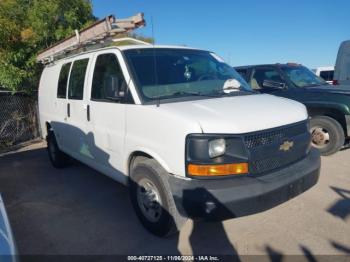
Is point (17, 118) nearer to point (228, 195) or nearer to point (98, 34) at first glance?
point (98, 34)

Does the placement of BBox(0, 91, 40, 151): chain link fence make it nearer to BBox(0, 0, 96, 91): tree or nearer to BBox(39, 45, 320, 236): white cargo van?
BBox(0, 0, 96, 91): tree

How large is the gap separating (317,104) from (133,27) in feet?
13.1

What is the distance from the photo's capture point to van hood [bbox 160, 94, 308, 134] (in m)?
2.82

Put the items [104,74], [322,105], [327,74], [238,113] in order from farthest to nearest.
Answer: [327,74], [322,105], [104,74], [238,113]

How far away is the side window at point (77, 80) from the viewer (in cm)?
464

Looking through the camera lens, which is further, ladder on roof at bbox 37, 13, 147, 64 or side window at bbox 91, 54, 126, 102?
ladder on roof at bbox 37, 13, 147, 64

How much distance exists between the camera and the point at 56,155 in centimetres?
627

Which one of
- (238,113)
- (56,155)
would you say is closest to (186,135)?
(238,113)

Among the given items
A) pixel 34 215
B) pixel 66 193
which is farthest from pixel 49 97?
pixel 34 215

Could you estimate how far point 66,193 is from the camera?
504 cm

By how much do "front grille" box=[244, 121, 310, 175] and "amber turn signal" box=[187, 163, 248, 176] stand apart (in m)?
0.14

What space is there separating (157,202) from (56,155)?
3.71 metres

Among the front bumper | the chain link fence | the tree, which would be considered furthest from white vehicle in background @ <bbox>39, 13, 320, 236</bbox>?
the chain link fence

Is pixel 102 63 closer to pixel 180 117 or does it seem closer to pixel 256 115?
pixel 180 117
